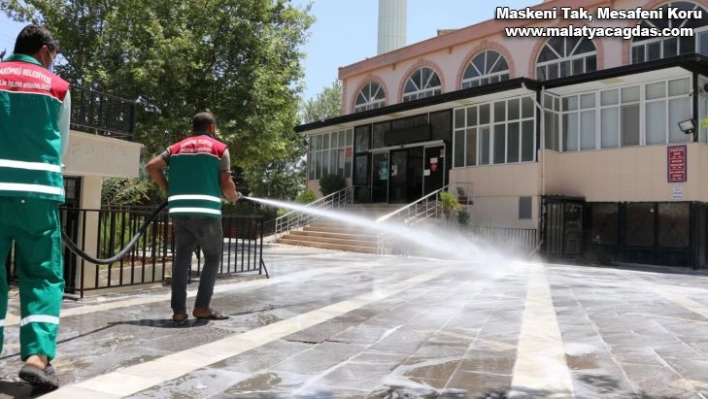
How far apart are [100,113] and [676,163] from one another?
15.4 meters

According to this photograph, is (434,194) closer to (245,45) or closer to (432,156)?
(432,156)

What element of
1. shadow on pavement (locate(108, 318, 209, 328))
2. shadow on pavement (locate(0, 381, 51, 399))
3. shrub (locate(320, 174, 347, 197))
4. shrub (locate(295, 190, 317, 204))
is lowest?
shadow on pavement (locate(0, 381, 51, 399))

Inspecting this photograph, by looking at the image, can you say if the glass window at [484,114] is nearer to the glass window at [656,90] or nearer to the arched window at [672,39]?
the glass window at [656,90]

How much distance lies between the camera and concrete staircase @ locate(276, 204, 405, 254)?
1825 cm

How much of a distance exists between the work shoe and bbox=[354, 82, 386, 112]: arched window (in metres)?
27.6

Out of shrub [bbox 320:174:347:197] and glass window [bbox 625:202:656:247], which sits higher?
shrub [bbox 320:174:347:197]

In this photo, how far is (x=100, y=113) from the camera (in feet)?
24.9

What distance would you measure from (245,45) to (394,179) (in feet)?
34.4

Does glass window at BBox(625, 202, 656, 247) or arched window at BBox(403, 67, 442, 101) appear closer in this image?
glass window at BBox(625, 202, 656, 247)

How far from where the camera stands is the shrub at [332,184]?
26234mm

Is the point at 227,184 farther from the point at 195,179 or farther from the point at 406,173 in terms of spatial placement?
the point at 406,173

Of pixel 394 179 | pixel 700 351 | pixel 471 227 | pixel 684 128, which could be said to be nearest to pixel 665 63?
pixel 684 128

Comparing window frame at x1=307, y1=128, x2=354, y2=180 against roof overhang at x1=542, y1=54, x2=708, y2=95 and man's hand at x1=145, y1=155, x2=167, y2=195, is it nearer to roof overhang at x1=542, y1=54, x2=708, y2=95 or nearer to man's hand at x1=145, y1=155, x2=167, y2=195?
roof overhang at x1=542, y1=54, x2=708, y2=95

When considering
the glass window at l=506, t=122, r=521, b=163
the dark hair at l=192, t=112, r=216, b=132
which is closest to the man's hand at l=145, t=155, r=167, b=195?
the dark hair at l=192, t=112, r=216, b=132
